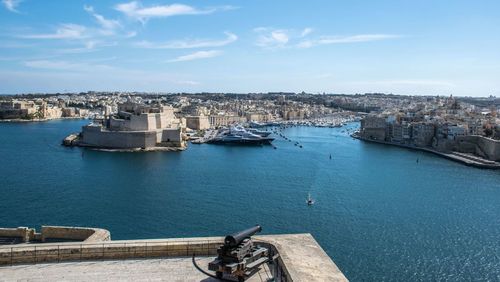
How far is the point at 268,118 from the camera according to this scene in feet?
194

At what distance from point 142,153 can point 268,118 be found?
33472 millimetres

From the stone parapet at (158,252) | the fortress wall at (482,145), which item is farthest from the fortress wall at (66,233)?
the fortress wall at (482,145)

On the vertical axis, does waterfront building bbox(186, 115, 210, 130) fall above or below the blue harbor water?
above

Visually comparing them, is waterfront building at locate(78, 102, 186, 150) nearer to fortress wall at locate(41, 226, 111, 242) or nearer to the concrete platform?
fortress wall at locate(41, 226, 111, 242)

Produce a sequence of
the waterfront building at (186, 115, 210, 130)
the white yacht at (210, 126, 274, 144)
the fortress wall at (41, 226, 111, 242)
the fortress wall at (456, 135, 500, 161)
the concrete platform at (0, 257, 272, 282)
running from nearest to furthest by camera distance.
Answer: the concrete platform at (0, 257, 272, 282)
the fortress wall at (41, 226, 111, 242)
the fortress wall at (456, 135, 500, 161)
the white yacht at (210, 126, 274, 144)
the waterfront building at (186, 115, 210, 130)

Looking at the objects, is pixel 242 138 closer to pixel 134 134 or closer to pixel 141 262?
pixel 134 134

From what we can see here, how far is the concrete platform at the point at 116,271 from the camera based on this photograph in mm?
3725

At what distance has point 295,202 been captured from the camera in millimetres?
14672

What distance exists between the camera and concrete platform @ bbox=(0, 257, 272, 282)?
12.2 ft

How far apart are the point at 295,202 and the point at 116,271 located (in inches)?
437

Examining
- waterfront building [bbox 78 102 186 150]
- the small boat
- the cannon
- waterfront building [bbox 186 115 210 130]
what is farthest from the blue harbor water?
waterfront building [bbox 186 115 210 130]

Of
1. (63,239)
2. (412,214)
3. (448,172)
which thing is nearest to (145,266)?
(63,239)

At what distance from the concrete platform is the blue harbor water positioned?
5415mm

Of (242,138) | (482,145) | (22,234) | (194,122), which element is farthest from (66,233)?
(194,122)
